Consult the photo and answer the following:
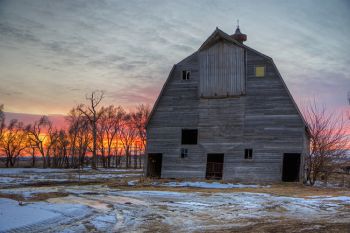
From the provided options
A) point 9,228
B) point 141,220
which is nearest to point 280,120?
point 141,220

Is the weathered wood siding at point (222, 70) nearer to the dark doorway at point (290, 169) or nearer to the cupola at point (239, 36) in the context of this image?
the cupola at point (239, 36)

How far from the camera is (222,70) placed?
28031 mm

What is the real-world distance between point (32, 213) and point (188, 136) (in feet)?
65.6

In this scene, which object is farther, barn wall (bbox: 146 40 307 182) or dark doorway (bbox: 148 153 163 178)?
dark doorway (bbox: 148 153 163 178)

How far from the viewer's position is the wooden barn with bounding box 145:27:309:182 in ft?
86.1

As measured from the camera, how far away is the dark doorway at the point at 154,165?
99.3 feet

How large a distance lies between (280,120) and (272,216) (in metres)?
15.5

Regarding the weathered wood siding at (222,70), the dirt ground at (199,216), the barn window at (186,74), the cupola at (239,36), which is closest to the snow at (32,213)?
the dirt ground at (199,216)

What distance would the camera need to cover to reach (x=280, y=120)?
26281mm

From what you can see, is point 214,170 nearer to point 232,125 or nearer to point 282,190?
point 232,125

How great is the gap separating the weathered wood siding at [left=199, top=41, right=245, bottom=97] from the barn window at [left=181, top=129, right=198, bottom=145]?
3152 mm

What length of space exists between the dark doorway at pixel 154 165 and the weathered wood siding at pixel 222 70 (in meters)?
6.57

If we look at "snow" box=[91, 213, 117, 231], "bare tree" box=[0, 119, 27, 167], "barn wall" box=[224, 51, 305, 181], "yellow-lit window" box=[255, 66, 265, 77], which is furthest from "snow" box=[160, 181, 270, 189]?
"bare tree" box=[0, 119, 27, 167]

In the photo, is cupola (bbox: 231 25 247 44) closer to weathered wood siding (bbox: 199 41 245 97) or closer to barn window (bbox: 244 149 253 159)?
weathered wood siding (bbox: 199 41 245 97)
